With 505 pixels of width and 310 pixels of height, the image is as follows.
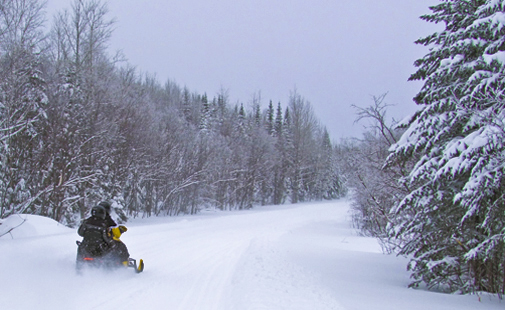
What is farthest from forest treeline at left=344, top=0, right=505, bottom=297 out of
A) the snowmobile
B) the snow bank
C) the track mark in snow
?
the snow bank

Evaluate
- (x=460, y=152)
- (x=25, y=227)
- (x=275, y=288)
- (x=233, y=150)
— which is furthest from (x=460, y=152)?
(x=233, y=150)

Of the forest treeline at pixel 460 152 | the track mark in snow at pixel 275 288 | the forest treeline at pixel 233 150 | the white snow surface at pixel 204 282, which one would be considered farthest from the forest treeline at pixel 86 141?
the forest treeline at pixel 460 152

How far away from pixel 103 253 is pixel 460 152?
7.04 meters

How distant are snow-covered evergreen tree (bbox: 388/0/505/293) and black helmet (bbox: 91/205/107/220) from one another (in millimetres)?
6219

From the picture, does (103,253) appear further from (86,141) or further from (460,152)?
(86,141)

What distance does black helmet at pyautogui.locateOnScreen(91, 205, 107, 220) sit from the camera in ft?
23.7

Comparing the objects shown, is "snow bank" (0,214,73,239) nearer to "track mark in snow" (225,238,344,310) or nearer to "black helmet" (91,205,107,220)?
"black helmet" (91,205,107,220)

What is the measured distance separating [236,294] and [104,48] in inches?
916

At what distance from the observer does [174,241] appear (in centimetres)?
1326

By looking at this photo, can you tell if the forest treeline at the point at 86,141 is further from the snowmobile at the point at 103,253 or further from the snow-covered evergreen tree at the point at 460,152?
the snow-covered evergreen tree at the point at 460,152

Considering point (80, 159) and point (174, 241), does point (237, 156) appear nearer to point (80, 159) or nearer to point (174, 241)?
point (80, 159)

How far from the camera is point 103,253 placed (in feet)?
23.1

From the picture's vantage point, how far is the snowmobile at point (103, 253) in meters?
6.84

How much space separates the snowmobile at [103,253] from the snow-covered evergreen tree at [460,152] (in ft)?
19.6
